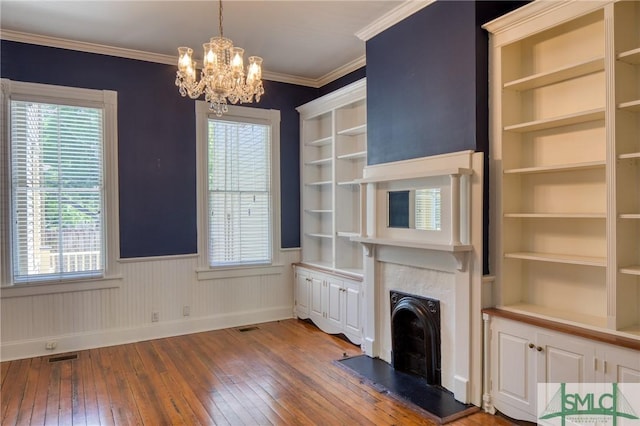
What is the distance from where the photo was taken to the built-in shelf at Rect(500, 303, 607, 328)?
2644 millimetres

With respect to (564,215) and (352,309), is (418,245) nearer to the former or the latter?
(564,215)

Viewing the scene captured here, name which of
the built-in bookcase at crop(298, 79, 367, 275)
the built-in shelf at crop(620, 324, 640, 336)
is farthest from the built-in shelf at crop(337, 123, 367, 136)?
the built-in shelf at crop(620, 324, 640, 336)

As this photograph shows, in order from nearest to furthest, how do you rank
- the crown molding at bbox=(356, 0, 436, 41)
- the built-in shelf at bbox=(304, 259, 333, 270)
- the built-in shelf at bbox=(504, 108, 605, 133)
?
the built-in shelf at bbox=(504, 108, 605, 133) < the crown molding at bbox=(356, 0, 436, 41) < the built-in shelf at bbox=(304, 259, 333, 270)

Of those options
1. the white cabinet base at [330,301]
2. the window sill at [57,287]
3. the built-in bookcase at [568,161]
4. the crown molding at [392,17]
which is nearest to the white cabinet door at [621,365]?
the built-in bookcase at [568,161]

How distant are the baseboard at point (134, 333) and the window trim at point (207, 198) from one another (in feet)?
1.70

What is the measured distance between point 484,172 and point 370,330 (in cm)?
191

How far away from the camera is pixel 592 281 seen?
9.20ft

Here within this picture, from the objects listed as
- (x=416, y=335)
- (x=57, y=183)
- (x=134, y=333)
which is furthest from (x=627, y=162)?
(x=57, y=183)

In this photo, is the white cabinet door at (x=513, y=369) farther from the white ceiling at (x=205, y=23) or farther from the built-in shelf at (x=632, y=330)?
the white ceiling at (x=205, y=23)

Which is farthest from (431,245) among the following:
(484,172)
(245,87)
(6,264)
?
(6,264)

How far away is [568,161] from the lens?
2.94 m

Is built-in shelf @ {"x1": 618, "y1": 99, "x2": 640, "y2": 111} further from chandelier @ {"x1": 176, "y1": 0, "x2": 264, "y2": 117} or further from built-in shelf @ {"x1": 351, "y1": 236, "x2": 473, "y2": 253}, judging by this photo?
chandelier @ {"x1": 176, "y1": 0, "x2": 264, "y2": 117}

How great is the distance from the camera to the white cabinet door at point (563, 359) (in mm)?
2512

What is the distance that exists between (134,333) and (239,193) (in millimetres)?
2022
